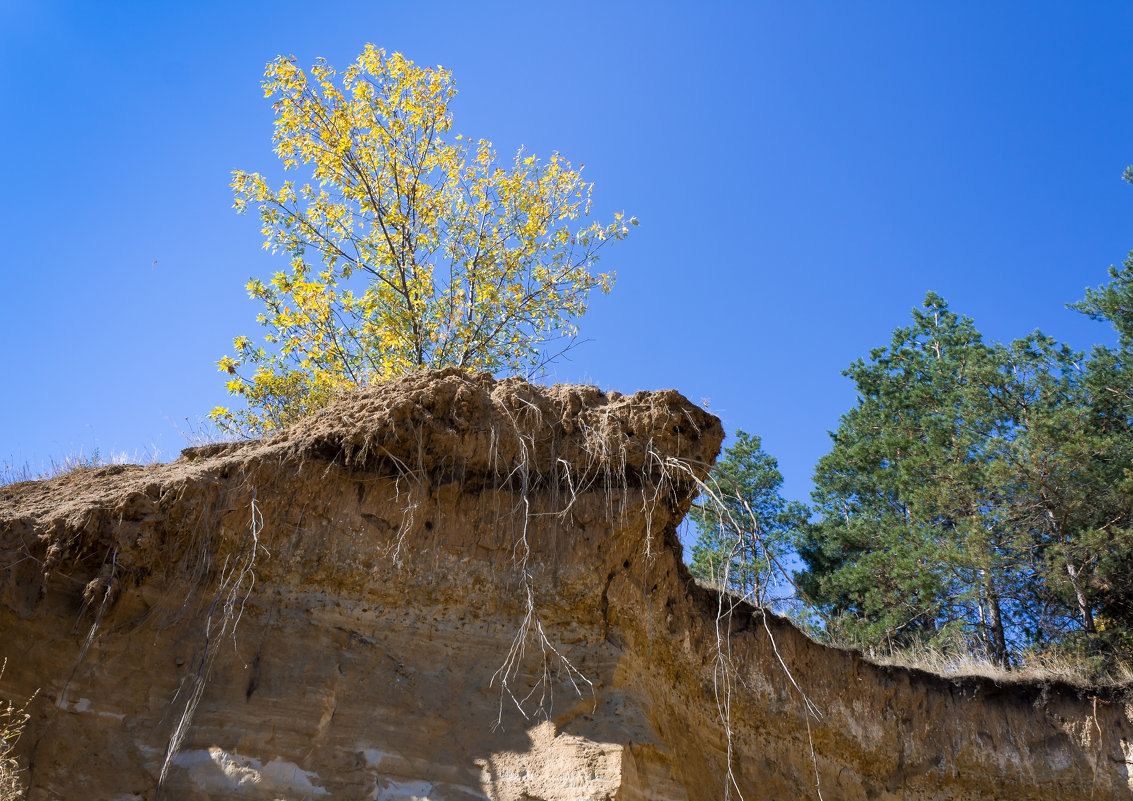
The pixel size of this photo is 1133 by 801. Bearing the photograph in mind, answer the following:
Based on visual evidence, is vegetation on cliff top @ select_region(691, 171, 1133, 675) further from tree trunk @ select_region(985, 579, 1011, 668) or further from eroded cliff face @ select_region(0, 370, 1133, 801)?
eroded cliff face @ select_region(0, 370, 1133, 801)

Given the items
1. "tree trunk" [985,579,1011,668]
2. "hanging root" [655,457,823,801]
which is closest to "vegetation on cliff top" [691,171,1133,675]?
"tree trunk" [985,579,1011,668]

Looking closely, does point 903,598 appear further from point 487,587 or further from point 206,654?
point 206,654

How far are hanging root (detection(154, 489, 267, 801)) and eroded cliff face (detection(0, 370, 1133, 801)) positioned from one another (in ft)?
0.09

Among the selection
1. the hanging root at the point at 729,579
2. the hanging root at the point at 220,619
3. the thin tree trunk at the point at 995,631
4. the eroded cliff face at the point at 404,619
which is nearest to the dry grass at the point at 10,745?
the eroded cliff face at the point at 404,619

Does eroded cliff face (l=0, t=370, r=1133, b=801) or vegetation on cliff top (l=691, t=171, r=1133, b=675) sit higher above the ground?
vegetation on cliff top (l=691, t=171, r=1133, b=675)

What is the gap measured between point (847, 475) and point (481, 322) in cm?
1054

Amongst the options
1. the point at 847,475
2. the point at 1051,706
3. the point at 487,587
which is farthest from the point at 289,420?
the point at 847,475

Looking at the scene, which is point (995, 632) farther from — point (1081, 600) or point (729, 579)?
point (729, 579)

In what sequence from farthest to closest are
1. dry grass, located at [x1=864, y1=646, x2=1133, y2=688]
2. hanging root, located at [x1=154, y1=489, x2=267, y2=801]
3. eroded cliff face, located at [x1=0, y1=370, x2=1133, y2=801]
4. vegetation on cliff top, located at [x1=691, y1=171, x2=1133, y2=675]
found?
vegetation on cliff top, located at [x1=691, y1=171, x2=1133, y2=675] → dry grass, located at [x1=864, y1=646, x2=1133, y2=688] → eroded cliff face, located at [x1=0, y1=370, x2=1133, y2=801] → hanging root, located at [x1=154, y1=489, x2=267, y2=801]

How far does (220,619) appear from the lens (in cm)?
684

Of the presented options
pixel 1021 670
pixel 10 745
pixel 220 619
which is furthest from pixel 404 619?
pixel 1021 670

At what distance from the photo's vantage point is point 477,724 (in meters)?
6.89

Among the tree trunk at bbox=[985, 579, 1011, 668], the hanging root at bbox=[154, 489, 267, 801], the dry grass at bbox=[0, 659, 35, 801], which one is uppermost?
the tree trunk at bbox=[985, 579, 1011, 668]

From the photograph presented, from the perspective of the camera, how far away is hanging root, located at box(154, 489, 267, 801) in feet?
20.5
